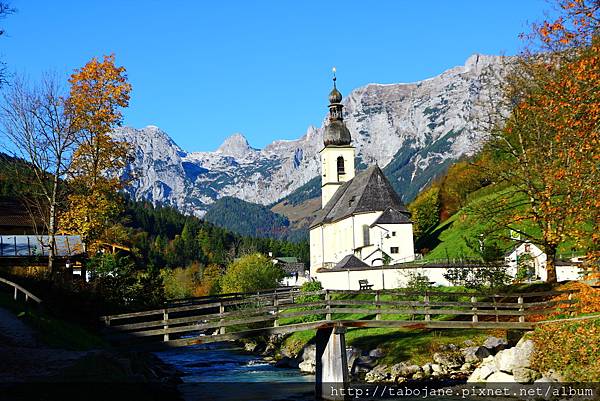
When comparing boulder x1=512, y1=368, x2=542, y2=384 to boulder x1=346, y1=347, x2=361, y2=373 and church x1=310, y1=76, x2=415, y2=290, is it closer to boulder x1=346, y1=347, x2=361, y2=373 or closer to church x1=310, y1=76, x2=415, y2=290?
boulder x1=346, y1=347, x2=361, y2=373

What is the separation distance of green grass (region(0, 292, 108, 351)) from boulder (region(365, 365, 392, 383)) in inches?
528

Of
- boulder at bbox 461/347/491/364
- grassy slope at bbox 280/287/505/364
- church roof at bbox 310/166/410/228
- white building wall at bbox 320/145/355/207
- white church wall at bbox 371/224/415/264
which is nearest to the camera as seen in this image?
boulder at bbox 461/347/491/364

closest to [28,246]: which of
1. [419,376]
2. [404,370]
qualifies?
[404,370]

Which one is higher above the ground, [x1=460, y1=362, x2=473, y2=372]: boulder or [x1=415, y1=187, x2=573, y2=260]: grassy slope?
[x1=415, y1=187, x2=573, y2=260]: grassy slope

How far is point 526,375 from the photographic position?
23.7m

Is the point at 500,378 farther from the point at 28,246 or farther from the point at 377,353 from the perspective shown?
the point at 28,246

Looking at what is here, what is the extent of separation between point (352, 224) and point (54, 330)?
58478 millimetres

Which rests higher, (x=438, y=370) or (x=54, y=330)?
(x=54, y=330)

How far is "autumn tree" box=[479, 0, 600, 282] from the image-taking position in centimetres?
1820

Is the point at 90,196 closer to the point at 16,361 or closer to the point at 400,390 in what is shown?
the point at 16,361

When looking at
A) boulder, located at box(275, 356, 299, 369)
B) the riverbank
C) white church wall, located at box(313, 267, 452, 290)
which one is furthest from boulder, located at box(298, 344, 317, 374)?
the riverbank

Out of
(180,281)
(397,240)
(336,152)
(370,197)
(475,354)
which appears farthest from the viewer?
(180,281)

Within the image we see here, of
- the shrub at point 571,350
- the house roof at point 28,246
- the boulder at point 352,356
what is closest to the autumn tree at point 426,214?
the boulder at point 352,356

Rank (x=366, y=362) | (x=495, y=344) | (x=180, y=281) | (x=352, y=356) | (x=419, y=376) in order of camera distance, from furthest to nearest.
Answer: (x=180, y=281) → (x=352, y=356) → (x=366, y=362) → (x=495, y=344) → (x=419, y=376)
